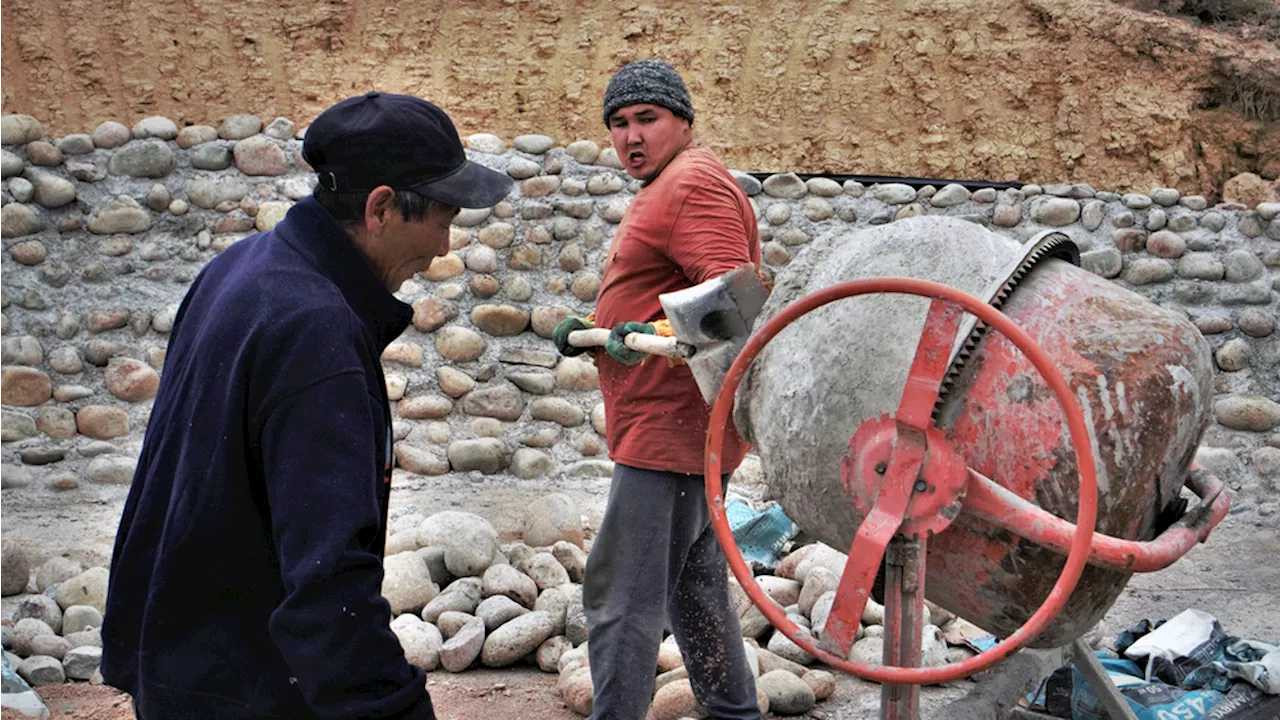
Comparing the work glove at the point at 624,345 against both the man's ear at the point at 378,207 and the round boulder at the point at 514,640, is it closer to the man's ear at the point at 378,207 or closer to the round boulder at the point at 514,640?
the man's ear at the point at 378,207

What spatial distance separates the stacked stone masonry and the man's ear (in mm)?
4251

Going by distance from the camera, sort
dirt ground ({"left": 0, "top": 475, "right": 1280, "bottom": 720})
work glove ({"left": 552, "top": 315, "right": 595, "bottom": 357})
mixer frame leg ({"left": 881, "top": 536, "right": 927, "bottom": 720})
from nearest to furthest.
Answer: mixer frame leg ({"left": 881, "top": 536, "right": 927, "bottom": 720})
work glove ({"left": 552, "top": 315, "right": 595, "bottom": 357})
dirt ground ({"left": 0, "top": 475, "right": 1280, "bottom": 720})

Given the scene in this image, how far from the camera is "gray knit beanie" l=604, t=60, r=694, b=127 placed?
318 cm

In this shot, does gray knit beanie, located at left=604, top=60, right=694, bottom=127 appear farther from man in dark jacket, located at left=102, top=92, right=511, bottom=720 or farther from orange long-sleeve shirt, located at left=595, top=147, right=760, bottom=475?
man in dark jacket, located at left=102, top=92, right=511, bottom=720

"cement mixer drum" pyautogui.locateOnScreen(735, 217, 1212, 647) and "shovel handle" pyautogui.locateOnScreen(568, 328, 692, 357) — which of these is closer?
"cement mixer drum" pyautogui.locateOnScreen(735, 217, 1212, 647)

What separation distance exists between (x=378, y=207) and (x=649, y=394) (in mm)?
1295

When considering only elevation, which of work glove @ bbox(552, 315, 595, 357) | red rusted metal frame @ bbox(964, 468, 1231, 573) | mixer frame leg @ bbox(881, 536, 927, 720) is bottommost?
mixer frame leg @ bbox(881, 536, 927, 720)

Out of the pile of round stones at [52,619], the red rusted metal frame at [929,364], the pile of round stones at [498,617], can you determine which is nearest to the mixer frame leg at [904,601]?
the red rusted metal frame at [929,364]

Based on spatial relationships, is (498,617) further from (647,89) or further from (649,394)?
(647,89)

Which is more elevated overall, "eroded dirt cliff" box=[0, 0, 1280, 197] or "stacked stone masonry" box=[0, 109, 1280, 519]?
"eroded dirt cliff" box=[0, 0, 1280, 197]

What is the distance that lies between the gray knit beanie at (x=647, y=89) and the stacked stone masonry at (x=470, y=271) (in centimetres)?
318

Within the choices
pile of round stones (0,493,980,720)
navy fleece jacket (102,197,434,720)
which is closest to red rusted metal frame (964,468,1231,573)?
navy fleece jacket (102,197,434,720)

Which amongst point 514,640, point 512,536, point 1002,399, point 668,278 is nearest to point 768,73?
point 512,536

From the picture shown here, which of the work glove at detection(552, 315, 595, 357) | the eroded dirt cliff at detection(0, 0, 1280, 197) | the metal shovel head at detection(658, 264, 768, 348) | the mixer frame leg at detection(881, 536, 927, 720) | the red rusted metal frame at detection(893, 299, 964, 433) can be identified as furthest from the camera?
the eroded dirt cliff at detection(0, 0, 1280, 197)
